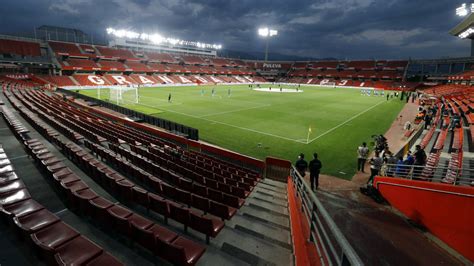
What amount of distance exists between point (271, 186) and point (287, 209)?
2.80 meters

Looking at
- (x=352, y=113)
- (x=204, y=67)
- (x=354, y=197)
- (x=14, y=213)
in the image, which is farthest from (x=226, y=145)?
(x=204, y=67)

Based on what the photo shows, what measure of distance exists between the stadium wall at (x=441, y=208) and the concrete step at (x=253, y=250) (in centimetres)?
591

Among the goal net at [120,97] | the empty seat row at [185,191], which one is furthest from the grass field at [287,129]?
the empty seat row at [185,191]

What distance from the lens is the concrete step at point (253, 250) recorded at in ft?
15.3

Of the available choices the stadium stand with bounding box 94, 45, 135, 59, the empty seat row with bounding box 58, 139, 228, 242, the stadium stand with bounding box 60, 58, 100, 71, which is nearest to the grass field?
the empty seat row with bounding box 58, 139, 228, 242

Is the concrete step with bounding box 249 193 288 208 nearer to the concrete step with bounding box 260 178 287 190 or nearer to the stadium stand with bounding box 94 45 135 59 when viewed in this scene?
the concrete step with bounding box 260 178 287 190

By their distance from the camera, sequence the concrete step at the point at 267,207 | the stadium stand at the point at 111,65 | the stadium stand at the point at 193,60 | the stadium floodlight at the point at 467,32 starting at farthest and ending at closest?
the stadium stand at the point at 193,60 → the stadium stand at the point at 111,65 → the stadium floodlight at the point at 467,32 → the concrete step at the point at 267,207

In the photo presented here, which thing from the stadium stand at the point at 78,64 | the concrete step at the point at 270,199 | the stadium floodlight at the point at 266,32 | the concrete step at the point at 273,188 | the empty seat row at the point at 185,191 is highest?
the stadium floodlight at the point at 266,32

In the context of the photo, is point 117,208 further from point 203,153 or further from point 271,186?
point 203,153

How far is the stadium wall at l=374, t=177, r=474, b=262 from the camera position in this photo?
22.8 feet

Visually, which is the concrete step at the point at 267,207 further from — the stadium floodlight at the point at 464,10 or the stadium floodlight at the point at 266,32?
the stadium floodlight at the point at 266,32

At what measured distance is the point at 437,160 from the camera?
11.0 meters

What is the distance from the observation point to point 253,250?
16.2 ft

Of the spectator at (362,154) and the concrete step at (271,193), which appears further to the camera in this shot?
the spectator at (362,154)
